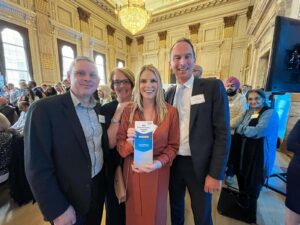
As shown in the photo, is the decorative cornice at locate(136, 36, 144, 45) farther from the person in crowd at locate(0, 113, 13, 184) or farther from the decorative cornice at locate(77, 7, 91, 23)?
the person in crowd at locate(0, 113, 13, 184)

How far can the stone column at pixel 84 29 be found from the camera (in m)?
7.92

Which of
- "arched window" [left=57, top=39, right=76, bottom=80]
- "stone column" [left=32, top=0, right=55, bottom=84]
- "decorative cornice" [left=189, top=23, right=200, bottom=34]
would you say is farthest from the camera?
A: "decorative cornice" [left=189, top=23, right=200, bottom=34]

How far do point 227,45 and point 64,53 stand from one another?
9343 millimetres

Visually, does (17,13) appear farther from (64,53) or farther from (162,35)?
(162,35)

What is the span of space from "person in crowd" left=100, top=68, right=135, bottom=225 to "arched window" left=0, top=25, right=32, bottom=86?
6.34 meters

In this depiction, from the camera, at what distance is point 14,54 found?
18.0 feet

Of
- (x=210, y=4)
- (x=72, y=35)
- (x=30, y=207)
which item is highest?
(x=210, y=4)

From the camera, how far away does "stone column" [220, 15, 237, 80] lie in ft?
28.6

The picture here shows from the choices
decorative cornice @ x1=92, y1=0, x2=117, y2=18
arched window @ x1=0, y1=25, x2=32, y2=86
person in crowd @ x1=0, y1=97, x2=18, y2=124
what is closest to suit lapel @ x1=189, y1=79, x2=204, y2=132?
person in crowd @ x1=0, y1=97, x2=18, y2=124

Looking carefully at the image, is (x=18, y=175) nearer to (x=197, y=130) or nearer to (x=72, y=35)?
(x=197, y=130)

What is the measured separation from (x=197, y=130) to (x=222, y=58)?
32.3 feet

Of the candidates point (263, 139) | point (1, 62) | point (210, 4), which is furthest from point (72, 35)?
point (263, 139)

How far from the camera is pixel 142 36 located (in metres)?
11.8

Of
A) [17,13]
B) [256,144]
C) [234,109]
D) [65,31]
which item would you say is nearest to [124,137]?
[256,144]
